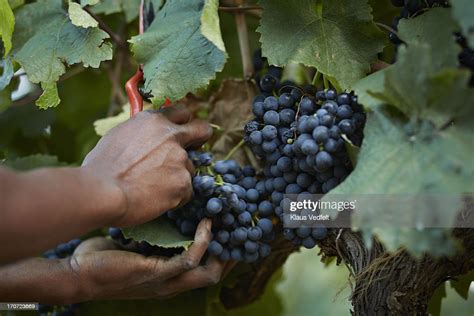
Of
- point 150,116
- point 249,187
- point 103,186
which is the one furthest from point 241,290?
point 103,186

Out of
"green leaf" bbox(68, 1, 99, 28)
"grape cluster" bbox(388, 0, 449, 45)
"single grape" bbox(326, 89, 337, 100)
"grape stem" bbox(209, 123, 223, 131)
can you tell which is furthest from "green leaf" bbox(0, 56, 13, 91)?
"grape cluster" bbox(388, 0, 449, 45)

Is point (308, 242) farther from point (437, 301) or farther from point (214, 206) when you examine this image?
point (437, 301)

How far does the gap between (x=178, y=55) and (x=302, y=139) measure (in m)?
0.26

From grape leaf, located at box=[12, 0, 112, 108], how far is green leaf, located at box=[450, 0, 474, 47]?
1.92 feet

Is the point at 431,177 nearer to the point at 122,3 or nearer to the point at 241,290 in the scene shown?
the point at 241,290

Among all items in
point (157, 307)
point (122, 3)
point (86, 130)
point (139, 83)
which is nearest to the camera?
point (139, 83)

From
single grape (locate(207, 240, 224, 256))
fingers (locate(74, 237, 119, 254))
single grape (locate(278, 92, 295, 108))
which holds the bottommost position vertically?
fingers (locate(74, 237, 119, 254))

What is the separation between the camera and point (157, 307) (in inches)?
52.8

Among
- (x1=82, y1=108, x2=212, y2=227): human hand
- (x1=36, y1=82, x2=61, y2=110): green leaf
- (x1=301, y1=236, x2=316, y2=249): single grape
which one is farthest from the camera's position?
(x1=36, y1=82, x2=61, y2=110): green leaf

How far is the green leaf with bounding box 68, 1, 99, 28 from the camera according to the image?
3.73 ft

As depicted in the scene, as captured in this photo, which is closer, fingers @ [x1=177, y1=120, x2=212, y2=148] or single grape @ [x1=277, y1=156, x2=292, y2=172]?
single grape @ [x1=277, y1=156, x2=292, y2=172]

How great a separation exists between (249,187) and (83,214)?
372mm

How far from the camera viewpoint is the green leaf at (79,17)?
1.14 m

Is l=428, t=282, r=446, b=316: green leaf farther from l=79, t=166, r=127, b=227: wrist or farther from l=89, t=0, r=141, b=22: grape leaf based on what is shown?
l=89, t=0, r=141, b=22: grape leaf
